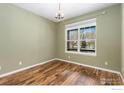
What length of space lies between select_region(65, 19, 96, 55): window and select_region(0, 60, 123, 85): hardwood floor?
1.39 feet

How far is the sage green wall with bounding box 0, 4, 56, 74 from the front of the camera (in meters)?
1.45

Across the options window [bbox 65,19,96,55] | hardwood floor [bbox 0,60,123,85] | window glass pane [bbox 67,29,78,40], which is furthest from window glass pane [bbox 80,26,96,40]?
hardwood floor [bbox 0,60,123,85]

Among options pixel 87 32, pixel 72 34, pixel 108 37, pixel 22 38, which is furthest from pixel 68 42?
pixel 22 38

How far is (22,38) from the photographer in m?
1.75

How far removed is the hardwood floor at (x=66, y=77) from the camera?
118 cm

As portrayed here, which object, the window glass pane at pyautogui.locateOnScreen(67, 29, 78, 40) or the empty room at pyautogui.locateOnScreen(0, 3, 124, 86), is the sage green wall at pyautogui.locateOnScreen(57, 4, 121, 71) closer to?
the empty room at pyautogui.locateOnScreen(0, 3, 124, 86)

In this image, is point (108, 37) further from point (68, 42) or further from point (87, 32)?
point (68, 42)

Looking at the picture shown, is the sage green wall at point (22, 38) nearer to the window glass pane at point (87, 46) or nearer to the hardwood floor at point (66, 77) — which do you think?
the hardwood floor at point (66, 77)

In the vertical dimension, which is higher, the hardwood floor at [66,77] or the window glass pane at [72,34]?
the window glass pane at [72,34]

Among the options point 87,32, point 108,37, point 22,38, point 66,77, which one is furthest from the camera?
point 22,38

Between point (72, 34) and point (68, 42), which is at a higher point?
point (72, 34)

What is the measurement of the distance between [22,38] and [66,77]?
4.21ft

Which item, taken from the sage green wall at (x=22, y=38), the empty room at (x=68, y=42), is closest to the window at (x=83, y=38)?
the empty room at (x=68, y=42)
